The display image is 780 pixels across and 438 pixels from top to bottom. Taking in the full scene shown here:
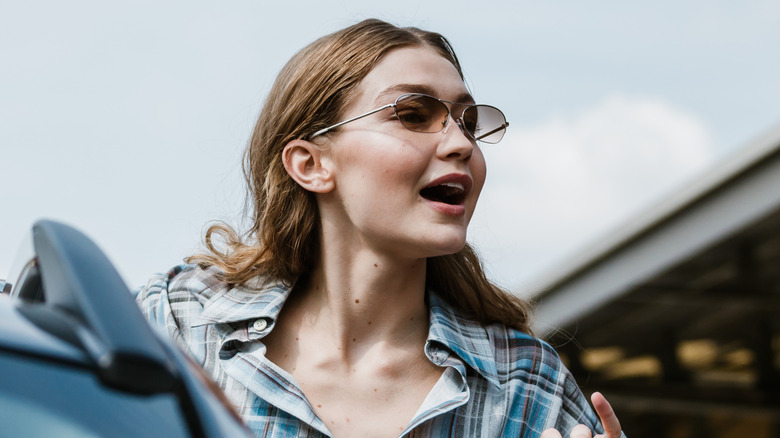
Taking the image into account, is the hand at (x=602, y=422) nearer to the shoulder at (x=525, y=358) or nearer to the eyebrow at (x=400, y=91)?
the shoulder at (x=525, y=358)

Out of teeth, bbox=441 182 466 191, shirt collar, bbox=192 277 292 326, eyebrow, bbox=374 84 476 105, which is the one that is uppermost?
eyebrow, bbox=374 84 476 105

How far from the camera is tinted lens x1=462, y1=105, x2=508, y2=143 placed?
2.45 m

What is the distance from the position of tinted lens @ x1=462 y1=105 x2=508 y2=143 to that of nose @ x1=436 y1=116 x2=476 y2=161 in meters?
0.06

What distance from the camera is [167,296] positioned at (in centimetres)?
246

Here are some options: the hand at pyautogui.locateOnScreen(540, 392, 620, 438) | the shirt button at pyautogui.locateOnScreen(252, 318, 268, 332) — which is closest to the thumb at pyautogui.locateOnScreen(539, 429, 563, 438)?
the hand at pyautogui.locateOnScreen(540, 392, 620, 438)

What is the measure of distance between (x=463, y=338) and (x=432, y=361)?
115mm

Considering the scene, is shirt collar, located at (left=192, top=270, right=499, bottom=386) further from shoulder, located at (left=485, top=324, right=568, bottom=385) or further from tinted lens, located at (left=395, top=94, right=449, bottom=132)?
tinted lens, located at (left=395, top=94, right=449, bottom=132)

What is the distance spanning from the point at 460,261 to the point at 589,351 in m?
11.3

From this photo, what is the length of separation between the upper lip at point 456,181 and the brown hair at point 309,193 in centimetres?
31

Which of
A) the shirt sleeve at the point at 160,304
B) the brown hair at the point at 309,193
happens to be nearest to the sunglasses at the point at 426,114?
the brown hair at the point at 309,193

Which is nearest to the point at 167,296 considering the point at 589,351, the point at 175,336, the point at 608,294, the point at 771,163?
the point at 175,336

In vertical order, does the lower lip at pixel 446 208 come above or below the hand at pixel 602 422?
above

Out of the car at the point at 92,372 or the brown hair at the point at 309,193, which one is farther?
the brown hair at the point at 309,193

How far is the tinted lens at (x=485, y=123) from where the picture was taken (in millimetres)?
2447
